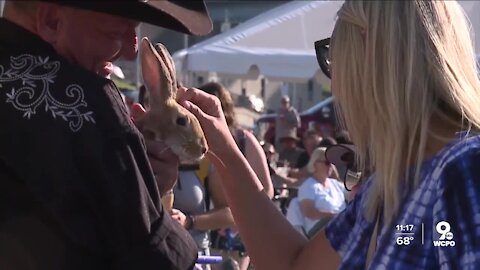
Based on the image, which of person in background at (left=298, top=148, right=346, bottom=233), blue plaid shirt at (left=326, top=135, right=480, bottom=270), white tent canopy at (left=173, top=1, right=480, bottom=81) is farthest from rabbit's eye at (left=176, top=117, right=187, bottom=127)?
white tent canopy at (left=173, top=1, right=480, bottom=81)

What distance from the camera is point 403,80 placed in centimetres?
175

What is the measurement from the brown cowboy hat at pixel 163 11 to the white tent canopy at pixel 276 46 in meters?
5.89

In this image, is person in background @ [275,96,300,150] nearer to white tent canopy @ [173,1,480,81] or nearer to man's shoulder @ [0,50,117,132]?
white tent canopy @ [173,1,480,81]

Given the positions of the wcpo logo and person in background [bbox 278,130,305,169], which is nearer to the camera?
the wcpo logo

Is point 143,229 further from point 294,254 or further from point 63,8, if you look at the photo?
point 294,254

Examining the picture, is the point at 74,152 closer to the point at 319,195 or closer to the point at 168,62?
the point at 168,62

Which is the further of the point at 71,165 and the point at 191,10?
the point at 191,10

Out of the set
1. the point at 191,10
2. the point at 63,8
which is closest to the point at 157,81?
the point at 191,10

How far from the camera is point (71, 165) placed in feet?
5.04

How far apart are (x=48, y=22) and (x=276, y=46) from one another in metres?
6.82

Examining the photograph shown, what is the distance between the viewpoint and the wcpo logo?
1708 millimetres

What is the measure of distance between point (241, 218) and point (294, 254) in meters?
0.17

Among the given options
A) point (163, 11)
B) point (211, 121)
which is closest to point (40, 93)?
point (163, 11)

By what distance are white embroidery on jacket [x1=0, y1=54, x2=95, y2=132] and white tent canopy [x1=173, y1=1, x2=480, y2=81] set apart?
6087 millimetres
